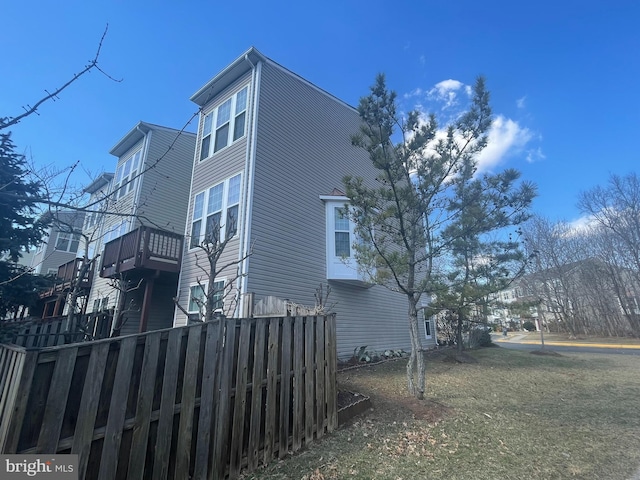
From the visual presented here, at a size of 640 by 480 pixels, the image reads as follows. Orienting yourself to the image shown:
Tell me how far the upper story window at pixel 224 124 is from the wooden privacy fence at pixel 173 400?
28.9 ft

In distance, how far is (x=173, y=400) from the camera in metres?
2.84

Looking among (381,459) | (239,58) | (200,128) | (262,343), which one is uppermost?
(239,58)

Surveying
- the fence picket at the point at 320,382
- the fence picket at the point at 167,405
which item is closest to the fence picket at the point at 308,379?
the fence picket at the point at 320,382

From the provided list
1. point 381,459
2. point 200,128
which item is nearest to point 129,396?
point 381,459

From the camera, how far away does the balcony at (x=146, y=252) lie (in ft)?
33.1

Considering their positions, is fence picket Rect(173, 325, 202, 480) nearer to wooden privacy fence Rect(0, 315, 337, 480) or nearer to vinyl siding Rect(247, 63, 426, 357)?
wooden privacy fence Rect(0, 315, 337, 480)

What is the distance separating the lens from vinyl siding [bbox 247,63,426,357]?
9.63m

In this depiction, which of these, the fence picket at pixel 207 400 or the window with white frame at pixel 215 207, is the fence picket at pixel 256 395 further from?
the window with white frame at pixel 215 207

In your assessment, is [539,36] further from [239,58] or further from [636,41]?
[239,58]

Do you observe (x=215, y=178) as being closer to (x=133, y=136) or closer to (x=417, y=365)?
(x=133, y=136)

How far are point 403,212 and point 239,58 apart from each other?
876cm

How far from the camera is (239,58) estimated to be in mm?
10766

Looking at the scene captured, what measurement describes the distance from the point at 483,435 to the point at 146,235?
1047cm

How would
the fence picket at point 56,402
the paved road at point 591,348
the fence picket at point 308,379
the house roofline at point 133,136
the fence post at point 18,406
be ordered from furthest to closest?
the paved road at point 591,348, the house roofline at point 133,136, the fence picket at point 308,379, the fence picket at point 56,402, the fence post at point 18,406
